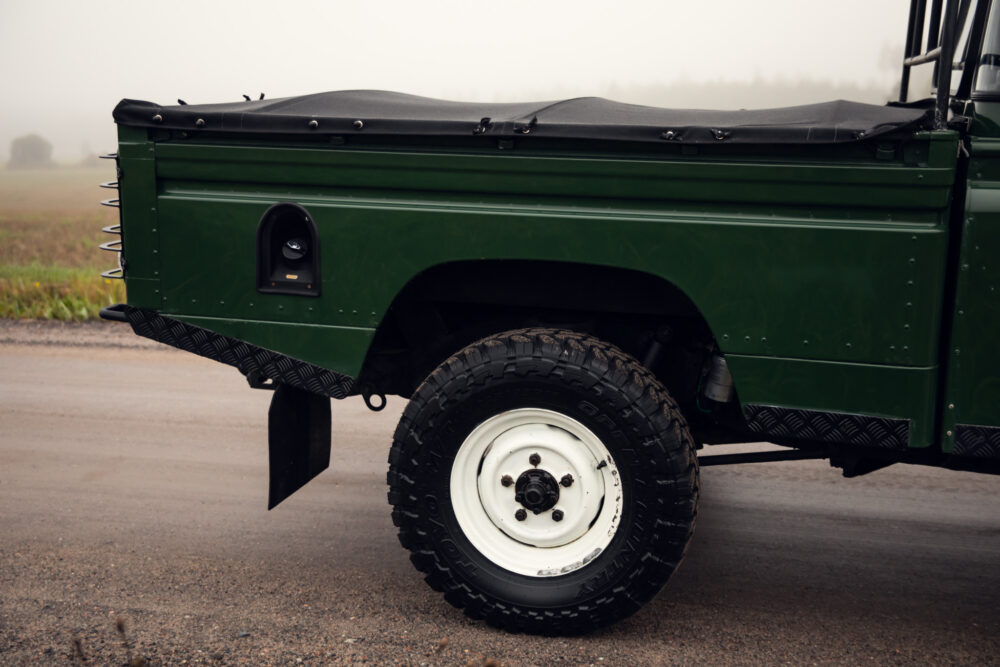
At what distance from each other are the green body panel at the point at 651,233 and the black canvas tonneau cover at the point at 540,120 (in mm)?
66

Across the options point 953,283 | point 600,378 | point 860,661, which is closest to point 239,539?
point 600,378

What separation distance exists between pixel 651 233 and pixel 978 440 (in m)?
1.18

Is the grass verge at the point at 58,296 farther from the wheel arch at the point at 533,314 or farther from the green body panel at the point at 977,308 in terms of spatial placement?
the green body panel at the point at 977,308

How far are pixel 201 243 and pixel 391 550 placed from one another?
58.7 inches

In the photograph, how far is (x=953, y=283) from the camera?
9.85 feet

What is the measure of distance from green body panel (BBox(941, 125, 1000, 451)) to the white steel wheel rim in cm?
108

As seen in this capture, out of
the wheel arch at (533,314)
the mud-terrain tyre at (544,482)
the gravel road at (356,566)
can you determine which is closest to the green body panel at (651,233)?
the wheel arch at (533,314)

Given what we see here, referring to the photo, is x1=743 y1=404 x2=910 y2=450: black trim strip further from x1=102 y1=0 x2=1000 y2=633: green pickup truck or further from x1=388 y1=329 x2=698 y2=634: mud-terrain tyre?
x1=388 y1=329 x2=698 y2=634: mud-terrain tyre

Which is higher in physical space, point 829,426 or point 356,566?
point 829,426

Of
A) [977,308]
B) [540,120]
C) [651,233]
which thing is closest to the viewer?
[977,308]

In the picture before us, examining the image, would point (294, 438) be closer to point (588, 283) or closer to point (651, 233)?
point (588, 283)

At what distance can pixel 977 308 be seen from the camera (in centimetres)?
298

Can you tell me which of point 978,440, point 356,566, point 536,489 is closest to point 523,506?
point 536,489

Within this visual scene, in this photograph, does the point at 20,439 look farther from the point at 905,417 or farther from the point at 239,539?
the point at 905,417
